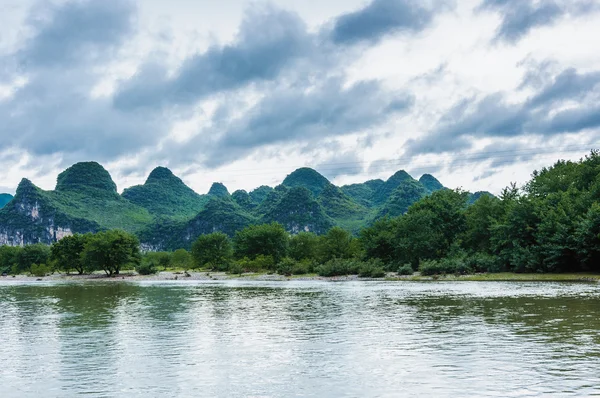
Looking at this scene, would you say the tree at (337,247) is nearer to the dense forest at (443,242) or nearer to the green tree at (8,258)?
the dense forest at (443,242)

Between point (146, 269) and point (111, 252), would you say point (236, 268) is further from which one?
point (111, 252)

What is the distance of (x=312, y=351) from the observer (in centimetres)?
2173

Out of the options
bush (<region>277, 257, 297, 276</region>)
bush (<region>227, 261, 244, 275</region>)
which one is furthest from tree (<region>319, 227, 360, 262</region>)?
bush (<region>227, 261, 244, 275</region>)

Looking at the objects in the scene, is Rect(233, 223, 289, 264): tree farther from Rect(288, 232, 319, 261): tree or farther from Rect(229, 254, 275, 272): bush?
Rect(229, 254, 275, 272): bush

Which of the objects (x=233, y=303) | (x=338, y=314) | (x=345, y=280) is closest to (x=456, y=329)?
(x=338, y=314)

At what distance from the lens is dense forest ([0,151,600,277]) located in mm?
68438

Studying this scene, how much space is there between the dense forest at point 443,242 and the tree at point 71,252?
0.23 m

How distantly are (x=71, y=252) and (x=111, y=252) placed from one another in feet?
54.6

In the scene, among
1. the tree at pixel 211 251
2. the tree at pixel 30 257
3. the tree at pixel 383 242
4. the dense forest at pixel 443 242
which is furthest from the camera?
the tree at pixel 30 257

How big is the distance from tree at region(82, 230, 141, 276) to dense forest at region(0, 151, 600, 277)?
21cm

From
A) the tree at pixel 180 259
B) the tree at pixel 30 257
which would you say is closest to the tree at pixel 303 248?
the tree at pixel 180 259

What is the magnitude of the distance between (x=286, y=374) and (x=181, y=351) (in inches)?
240

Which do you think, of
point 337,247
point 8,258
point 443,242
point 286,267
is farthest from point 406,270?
point 8,258

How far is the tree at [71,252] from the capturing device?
128 meters
